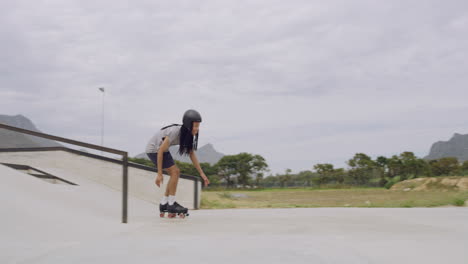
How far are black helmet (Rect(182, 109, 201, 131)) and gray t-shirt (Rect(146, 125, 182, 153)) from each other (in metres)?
0.21

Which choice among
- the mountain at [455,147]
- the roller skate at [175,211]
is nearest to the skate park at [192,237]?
the roller skate at [175,211]

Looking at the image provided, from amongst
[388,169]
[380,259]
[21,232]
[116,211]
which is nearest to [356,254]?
[380,259]

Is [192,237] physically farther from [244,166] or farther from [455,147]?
[455,147]

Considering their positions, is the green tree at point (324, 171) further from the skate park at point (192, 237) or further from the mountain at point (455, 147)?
the mountain at point (455, 147)

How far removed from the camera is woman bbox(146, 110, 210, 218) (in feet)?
15.9

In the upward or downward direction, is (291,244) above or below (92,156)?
below

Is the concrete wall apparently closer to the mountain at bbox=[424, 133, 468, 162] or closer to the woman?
the woman

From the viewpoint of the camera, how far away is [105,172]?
801cm

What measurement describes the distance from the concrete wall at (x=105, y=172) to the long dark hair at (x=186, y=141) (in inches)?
106

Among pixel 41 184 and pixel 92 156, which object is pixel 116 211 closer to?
pixel 41 184

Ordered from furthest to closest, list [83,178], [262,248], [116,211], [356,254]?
[83,178] → [116,211] → [262,248] → [356,254]

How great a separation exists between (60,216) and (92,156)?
4.47 meters

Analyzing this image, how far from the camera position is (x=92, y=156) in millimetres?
8250

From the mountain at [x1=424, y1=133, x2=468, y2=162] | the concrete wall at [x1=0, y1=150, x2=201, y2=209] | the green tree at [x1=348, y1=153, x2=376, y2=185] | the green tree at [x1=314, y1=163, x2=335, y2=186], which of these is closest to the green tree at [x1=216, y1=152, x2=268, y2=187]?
the green tree at [x1=314, y1=163, x2=335, y2=186]
